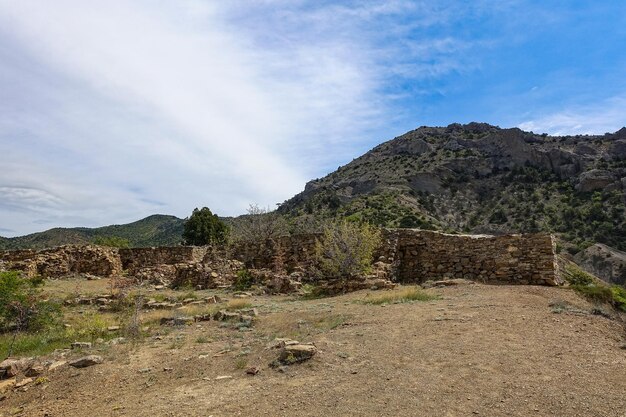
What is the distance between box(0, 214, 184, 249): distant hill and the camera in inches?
1962

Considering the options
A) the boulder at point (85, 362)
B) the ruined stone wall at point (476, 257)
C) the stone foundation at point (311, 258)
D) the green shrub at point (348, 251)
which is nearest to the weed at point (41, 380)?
the boulder at point (85, 362)

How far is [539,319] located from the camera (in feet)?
28.3

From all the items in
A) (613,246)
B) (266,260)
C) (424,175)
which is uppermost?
(424,175)

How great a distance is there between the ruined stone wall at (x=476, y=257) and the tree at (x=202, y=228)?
25.6m

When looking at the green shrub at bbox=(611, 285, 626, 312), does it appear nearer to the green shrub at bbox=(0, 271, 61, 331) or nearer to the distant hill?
the green shrub at bbox=(0, 271, 61, 331)

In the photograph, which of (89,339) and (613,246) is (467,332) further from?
(613,246)

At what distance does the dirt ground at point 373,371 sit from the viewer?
16.2ft

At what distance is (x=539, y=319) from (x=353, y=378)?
5.00 m

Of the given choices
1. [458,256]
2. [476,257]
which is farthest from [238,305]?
[476,257]

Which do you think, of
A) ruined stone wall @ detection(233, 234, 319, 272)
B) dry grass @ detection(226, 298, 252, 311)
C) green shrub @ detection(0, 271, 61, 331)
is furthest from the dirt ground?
ruined stone wall @ detection(233, 234, 319, 272)

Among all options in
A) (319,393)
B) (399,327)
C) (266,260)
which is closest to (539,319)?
(399,327)

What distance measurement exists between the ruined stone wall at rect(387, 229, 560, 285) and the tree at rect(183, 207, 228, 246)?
25.6 metres

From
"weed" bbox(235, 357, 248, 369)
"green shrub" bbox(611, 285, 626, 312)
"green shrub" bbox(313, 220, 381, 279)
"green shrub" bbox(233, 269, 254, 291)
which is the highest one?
"green shrub" bbox(313, 220, 381, 279)

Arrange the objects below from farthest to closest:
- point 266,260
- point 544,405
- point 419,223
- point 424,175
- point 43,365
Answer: point 424,175, point 419,223, point 266,260, point 43,365, point 544,405
